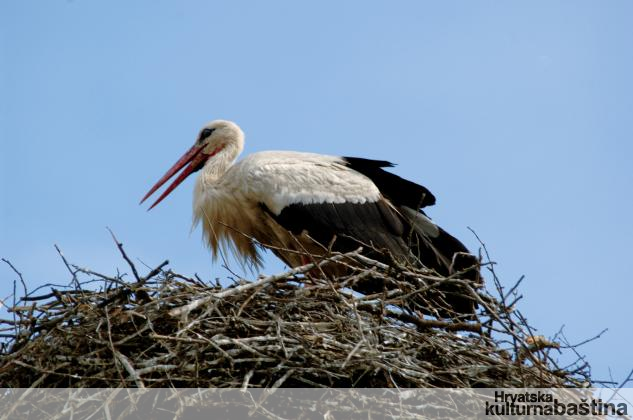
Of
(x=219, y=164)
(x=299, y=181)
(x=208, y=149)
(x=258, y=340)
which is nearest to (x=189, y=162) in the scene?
(x=208, y=149)

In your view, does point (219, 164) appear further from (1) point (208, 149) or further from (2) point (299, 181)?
(2) point (299, 181)

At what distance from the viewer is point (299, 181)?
640cm

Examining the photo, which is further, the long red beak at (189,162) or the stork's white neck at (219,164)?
the long red beak at (189,162)

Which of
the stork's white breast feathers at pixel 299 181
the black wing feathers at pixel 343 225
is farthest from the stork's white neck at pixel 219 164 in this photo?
the black wing feathers at pixel 343 225

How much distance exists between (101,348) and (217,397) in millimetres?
542

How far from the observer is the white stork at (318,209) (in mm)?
6320

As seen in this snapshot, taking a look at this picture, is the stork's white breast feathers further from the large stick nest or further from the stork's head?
the large stick nest

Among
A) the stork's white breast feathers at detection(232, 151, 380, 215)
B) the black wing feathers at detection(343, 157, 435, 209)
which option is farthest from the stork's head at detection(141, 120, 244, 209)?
the black wing feathers at detection(343, 157, 435, 209)

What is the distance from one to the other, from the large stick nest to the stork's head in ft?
8.43

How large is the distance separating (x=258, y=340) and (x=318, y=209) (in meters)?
2.15

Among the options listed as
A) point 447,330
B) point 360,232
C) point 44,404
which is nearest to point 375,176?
point 360,232

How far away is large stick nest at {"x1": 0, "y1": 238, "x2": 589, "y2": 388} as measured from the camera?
4.21m

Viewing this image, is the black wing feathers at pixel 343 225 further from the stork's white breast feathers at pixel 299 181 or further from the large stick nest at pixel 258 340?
the large stick nest at pixel 258 340

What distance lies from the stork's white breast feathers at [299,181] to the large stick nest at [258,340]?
152 centimetres
